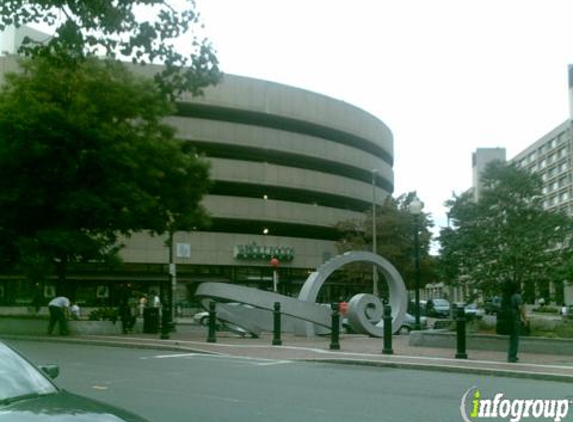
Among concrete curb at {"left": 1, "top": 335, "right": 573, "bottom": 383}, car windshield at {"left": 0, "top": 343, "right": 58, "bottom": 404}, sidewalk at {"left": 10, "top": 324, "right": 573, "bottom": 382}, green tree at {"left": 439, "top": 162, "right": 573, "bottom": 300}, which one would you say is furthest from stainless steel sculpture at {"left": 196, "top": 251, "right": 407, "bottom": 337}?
car windshield at {"left": 0, "top": 343, "right": 58, "bottom": 404}

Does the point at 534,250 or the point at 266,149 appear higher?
the point at 266,149

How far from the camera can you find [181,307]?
53.7 m

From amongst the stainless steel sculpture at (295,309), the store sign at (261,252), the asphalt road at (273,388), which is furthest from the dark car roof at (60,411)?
the store sign at (261,252)

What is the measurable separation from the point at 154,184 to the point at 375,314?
29.8ft

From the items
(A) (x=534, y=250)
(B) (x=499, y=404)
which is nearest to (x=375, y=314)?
(A) (x=534, y=250)

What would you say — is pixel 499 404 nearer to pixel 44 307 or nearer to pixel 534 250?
pixel 534 250

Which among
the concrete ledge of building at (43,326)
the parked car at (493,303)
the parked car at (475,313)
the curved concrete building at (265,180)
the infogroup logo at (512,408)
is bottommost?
the infogroup logo at (512,408)

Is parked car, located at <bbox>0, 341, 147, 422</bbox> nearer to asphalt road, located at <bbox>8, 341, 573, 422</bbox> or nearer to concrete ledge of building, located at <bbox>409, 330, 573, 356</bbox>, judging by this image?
asphalt road, located at <bbox>8, 341, 573, 422</bbox>

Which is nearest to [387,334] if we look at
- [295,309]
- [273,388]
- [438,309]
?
[273,388]

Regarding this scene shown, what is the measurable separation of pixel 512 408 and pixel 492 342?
8.84 meters

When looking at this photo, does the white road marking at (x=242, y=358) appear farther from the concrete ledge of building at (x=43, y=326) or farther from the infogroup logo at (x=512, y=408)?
the concrete ledge of building at (x=43, y=326)

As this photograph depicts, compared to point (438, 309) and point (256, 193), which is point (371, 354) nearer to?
point (438, 309)

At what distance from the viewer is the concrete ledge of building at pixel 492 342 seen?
17703 mm

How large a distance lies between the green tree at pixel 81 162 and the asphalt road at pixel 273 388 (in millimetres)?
9088
